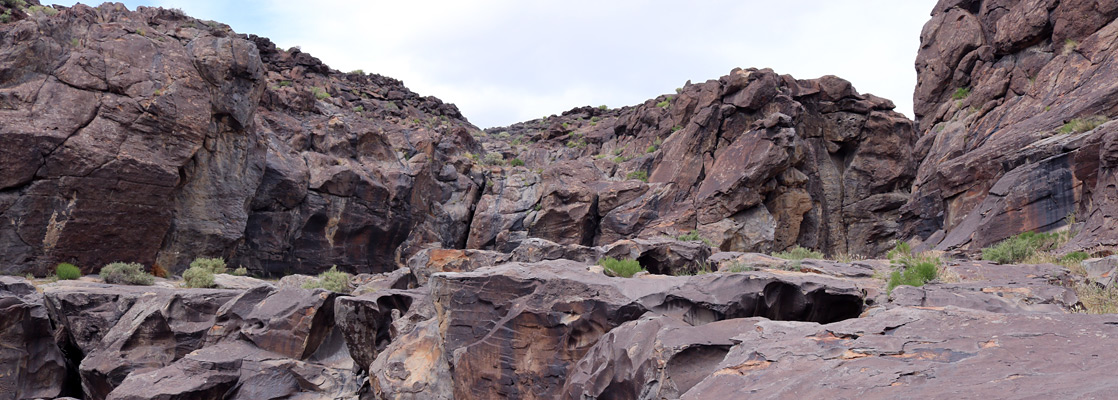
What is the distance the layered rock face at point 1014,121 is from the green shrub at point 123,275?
24.9 m

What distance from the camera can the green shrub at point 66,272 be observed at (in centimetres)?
2019

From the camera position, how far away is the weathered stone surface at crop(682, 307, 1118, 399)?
366cm

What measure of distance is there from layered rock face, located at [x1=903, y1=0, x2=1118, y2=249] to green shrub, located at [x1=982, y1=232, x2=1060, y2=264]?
524 millimetres

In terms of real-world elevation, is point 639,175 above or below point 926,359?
above

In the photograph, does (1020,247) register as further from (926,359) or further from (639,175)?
(639,175)

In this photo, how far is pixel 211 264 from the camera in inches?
942

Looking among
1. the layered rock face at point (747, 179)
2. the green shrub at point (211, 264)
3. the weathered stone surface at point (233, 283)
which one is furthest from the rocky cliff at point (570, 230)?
the weathered stone surface at point (233, 283)

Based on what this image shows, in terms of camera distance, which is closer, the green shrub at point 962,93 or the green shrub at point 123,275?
the green shrub at point 123,275

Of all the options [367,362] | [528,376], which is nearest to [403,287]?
[367,362]

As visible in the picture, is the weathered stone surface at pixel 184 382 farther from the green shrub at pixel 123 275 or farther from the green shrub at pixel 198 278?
the green shrub at pixel 123 275

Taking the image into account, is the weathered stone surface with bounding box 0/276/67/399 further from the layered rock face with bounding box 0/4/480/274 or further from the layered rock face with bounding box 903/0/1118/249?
the layered rock face with bounding box 903/0/1118/249

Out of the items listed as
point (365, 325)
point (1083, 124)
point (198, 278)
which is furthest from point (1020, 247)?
point (198, 278)

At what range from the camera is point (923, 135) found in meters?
22.6

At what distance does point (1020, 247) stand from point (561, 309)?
9.59 m
